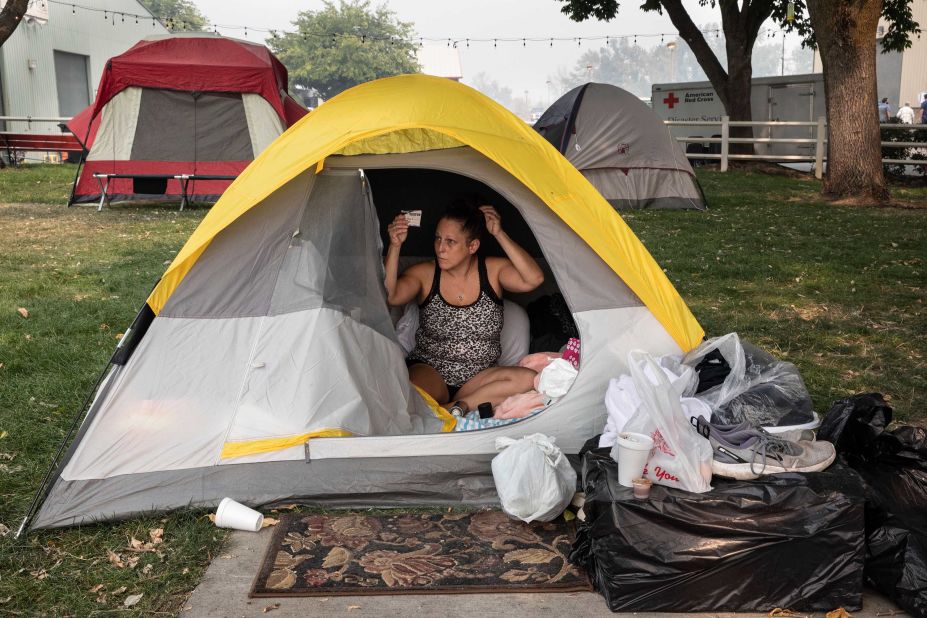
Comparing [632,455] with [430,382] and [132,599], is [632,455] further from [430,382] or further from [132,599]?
[430,382]

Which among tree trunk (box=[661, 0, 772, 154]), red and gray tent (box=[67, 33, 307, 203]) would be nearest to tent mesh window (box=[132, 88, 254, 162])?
red and gray tent (box=[67, 33, 307, 203])

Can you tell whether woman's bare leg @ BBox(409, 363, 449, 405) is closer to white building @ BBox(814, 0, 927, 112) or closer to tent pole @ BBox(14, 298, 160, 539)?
tent pole @ BBox(14, 298, 160, 539)

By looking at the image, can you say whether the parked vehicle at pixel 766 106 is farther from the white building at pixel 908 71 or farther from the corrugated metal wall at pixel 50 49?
the corrugated metal wall at pixel 50 49

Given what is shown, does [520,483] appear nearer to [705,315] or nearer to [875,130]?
[705,315]

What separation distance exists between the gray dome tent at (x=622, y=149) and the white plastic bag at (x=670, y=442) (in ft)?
27.7

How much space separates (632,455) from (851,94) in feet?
32.5

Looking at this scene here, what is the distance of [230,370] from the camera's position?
11.5 ft

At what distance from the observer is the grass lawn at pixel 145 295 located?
2934mm

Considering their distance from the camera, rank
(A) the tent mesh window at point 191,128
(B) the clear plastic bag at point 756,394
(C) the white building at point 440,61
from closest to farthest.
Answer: (B) the clear plastic bag at point 756,394
(A) the tent mesh window at point 191,128
(C) the white building at point 440,61

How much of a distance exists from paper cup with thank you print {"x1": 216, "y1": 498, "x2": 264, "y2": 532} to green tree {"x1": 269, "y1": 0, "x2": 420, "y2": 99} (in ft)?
200

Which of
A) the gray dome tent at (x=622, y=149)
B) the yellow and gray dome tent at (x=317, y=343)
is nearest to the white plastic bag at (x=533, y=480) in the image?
the yellow and gray dome tent at (x=317, y=343)

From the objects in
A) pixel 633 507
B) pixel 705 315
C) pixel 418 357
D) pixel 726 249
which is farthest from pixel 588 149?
pixel 633 507

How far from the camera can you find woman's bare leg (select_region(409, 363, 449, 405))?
4270mm

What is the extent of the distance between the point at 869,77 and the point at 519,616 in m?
10.3
